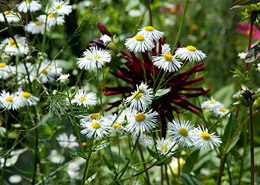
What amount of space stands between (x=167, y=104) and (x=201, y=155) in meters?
0.35

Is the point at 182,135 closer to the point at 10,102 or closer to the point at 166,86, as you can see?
the point at 166,86

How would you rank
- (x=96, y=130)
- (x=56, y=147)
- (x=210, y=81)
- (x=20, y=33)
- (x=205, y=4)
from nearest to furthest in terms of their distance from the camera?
(x=96, y=130) < (x=20, y=33) < (x=56, y=147) < (x=210, y=81) < (x=205, y=4)

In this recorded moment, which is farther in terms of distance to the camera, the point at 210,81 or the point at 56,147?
the point at 210,81

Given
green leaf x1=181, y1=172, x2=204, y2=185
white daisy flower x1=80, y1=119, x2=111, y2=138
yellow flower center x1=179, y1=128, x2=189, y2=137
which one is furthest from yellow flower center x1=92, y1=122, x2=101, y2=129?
green leaf x1=181, y1=172, x2=204, y2=185

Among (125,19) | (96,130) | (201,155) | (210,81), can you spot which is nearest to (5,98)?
(96,130)

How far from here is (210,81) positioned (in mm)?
1443

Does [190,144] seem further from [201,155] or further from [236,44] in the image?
[236,44]

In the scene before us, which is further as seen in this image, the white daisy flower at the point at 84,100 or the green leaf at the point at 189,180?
the green leaf at the point at 189,180

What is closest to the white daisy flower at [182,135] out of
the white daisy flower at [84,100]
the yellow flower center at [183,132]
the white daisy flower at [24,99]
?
the yellow flower center at [183,132]

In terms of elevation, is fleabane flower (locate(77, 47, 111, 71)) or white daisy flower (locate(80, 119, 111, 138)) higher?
fleabane flower (locate(77, 47, 111, 71))

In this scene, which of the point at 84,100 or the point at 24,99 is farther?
the point at 24,99

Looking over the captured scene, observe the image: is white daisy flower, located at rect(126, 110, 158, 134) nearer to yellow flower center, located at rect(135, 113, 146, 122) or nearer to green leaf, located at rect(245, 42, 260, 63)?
yellow flower center, located at rect(135, 113, 146, 122)

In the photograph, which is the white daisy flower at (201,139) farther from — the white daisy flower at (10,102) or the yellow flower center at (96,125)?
the white daisy flower at (10,102)

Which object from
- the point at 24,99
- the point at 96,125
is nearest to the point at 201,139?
the point at 96,125
